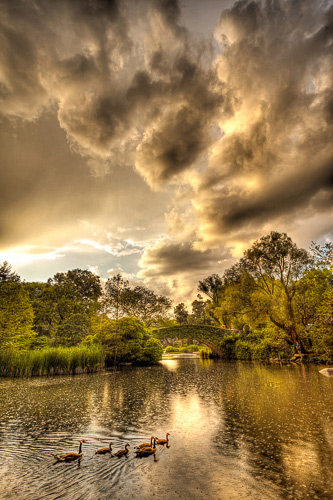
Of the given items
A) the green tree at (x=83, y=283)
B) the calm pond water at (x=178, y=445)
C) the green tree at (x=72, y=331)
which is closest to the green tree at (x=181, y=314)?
the green tree at (x=83, y=283)

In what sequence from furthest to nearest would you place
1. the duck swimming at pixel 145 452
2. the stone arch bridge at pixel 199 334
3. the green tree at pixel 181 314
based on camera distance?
the green tree at pixel 181 314 → the stone arch bridge at pixel 199 334 → the duck swimming at pixel 145 452

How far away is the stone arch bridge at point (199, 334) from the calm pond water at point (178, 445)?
3344 cm

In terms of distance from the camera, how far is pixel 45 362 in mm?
24438

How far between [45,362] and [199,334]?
29.9 metres

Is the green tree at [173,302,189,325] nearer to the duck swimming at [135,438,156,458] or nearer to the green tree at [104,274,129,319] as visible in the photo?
the green tree at [104,274,129,319]

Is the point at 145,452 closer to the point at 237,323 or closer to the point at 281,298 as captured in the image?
the point at 281,298

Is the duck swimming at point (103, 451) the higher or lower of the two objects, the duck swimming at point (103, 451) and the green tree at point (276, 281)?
the lower

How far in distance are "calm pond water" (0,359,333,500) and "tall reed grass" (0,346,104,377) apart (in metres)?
12.2

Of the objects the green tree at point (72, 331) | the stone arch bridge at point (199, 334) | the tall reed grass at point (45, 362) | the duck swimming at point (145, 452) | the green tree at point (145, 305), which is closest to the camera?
the duck swimming at point (145, 452)

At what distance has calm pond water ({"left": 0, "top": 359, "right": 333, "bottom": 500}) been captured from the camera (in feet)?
15.5

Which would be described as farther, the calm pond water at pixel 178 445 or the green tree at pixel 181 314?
the green tree at pixel 181 314

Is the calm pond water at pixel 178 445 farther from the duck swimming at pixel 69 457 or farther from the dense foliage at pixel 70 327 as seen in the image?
the dense foliage at pixel 70 327

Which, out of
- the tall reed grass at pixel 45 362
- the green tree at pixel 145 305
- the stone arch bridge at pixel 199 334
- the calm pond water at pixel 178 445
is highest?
the green tree at pixel 145 305

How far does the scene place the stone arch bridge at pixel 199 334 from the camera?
4598 cm
